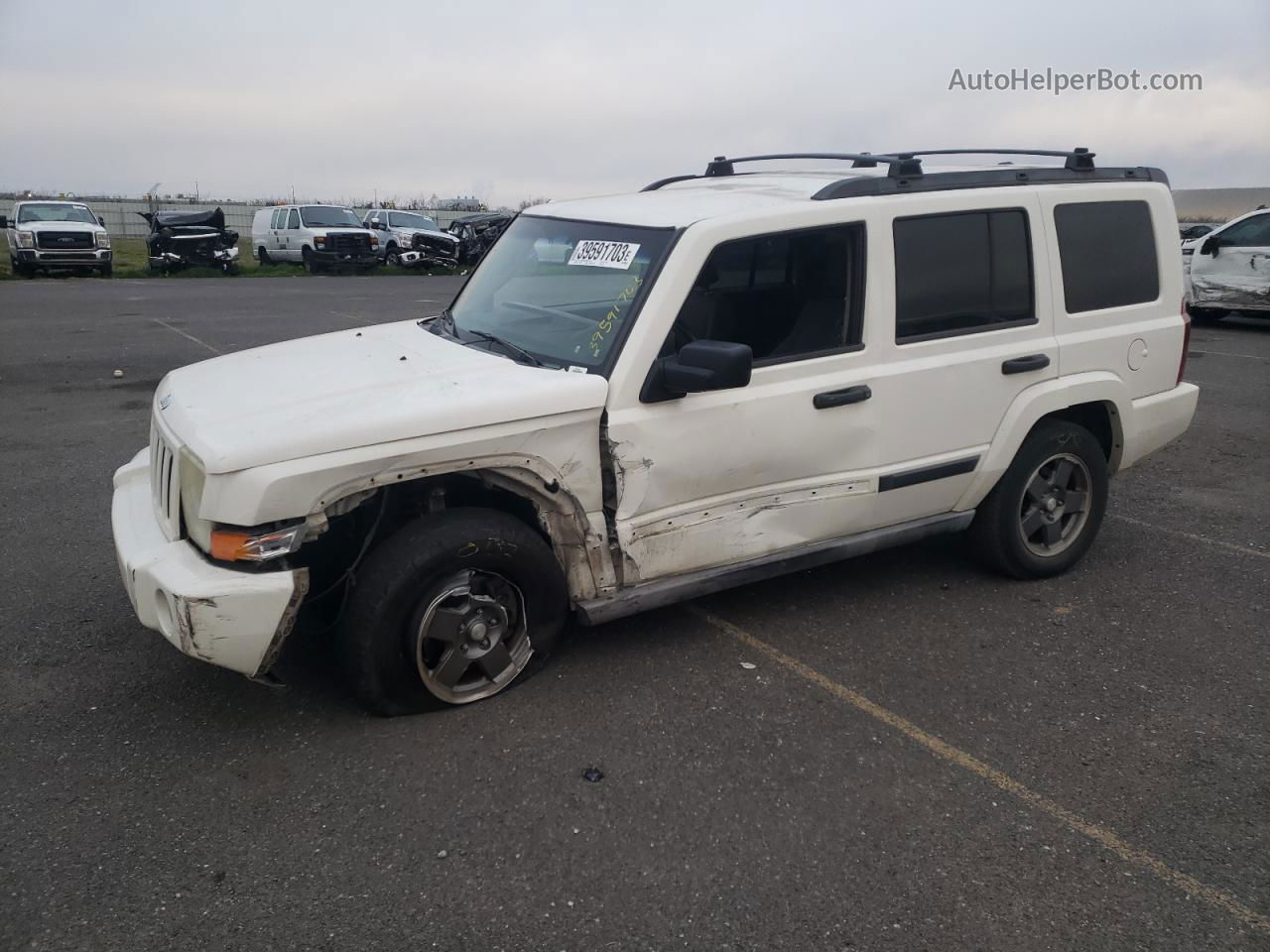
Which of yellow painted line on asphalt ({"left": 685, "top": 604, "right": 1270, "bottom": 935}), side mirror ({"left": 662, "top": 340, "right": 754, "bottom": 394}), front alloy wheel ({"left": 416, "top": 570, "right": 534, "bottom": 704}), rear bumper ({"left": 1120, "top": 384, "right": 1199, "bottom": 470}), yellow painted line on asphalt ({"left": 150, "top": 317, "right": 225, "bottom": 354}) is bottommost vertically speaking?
yellow painted line on asphalt ({"left": 685, "top": 604, "right": 1270, "bottom": 935})

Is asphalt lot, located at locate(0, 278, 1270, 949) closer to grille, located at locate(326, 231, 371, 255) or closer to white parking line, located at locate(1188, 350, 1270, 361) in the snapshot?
white parking line, located at locate(1188, 350, 1270, 361)

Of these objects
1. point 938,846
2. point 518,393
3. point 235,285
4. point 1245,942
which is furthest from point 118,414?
point 235,285

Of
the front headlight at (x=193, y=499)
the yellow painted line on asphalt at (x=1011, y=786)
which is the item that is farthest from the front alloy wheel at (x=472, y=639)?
the yellow painted line on asphalt at (x=1011, y=786)

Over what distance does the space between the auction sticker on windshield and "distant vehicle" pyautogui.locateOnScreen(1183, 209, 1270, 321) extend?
13.1m

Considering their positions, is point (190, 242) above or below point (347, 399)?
above

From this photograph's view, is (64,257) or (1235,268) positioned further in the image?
(64,257)

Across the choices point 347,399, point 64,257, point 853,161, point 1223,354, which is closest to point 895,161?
point 853,161

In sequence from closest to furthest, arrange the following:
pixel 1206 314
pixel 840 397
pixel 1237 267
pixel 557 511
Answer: pixel 557 511 → pixel 840 397 → pixel 1237 267 → pixel 1206 314

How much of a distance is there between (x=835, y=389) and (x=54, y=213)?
84.6 feet

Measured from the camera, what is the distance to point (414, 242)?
1176 inches

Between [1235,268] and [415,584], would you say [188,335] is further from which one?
[1235,268]

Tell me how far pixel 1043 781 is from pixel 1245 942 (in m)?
0.78

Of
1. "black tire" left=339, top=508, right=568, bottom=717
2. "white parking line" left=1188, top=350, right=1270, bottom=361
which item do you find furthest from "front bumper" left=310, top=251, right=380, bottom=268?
"black tire" left=339, top=508, right=568, bottom=717

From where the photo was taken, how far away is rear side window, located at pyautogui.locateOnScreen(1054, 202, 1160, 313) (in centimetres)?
489
